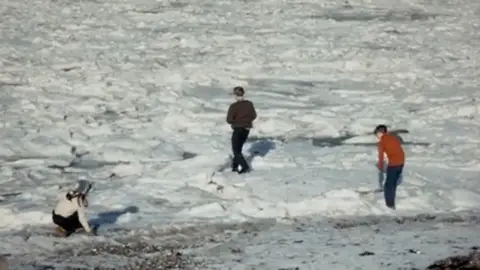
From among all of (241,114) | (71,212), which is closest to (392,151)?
(241,114)

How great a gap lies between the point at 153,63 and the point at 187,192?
14395mm

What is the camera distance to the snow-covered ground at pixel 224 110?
48.4 feet

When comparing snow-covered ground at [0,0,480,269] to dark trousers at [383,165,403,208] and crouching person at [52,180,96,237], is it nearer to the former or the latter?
dark trousers at [383,165,403,208]

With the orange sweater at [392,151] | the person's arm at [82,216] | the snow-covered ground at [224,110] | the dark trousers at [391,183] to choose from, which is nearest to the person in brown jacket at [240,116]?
the snow-covered ground at [224,110]

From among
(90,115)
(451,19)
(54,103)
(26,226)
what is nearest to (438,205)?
(26,226)

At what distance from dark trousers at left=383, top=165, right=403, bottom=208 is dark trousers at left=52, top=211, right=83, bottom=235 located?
15.6ft

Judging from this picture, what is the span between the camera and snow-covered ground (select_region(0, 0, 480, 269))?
14742 mm

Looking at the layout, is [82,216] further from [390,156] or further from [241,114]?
[390,156]

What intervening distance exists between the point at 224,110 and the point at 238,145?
7.11 metres

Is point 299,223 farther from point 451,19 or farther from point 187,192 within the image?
point 451,19

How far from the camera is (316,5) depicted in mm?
43562

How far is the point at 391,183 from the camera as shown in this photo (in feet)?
46.2

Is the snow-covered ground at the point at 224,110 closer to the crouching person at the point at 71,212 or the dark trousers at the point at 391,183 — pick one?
the dark trousers at the point at 391,183

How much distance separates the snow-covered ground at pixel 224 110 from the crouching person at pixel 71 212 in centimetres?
48
